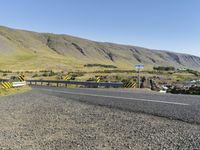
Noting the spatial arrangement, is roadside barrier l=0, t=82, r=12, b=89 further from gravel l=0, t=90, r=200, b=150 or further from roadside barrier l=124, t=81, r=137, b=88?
gravel l=0, t=90, r=200, b=150

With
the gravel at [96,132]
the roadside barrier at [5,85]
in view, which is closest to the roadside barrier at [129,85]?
the roadside barrier at [5,85]

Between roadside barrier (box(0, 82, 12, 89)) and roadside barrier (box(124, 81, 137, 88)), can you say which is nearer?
roadside barrier (box(0, 82, 12, 89))

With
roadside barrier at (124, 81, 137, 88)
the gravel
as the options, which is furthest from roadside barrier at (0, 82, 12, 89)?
the gravel

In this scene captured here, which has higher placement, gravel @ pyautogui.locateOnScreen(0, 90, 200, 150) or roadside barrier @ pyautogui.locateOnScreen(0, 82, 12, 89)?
gravel @ pyautogui.locateOnScreen(0, 90, 200, 150)

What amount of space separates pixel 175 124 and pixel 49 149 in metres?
4.26

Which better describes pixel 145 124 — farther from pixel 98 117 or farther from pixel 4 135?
pixel 4 135

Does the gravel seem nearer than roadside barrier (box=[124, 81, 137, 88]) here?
Yes

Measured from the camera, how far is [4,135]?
331 inches

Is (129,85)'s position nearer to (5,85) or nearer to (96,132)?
(5,85)

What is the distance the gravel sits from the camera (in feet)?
23.0

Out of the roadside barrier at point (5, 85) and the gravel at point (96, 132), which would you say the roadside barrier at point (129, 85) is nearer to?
the roadside barrier at point (5, 85)

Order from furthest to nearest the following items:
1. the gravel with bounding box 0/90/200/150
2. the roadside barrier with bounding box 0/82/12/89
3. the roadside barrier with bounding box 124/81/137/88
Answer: the roadside barrier with bounding box 124/81/137/88, the roadside barrier with bounding box 0/82/12/89, the gravel with bounding box 0/90/200/150

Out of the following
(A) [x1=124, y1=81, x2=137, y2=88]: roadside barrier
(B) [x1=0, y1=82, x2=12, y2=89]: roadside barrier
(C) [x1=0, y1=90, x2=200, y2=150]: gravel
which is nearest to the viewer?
(C) [x1=0, y1=90, x2=200, y2=150]: gravel

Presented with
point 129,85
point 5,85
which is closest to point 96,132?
point 129,85
